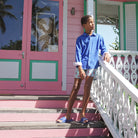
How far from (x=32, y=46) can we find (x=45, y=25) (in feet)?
2.14

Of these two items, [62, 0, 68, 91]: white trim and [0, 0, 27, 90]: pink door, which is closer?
[0, 0, 27, 90]: pink door

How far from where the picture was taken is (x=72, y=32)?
437 centimetres

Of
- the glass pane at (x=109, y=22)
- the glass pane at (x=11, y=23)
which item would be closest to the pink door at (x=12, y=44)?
the glass pane at (x=11, y=23)

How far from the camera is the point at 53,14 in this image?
4348 millimetres

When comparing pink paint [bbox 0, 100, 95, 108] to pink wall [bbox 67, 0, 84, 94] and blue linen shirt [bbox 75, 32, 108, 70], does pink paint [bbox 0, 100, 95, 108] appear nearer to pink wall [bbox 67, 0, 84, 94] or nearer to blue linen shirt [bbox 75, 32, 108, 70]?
blue linen shirt [bbox 75, 32, 108, 70]

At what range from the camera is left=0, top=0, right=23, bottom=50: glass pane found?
4082 mm

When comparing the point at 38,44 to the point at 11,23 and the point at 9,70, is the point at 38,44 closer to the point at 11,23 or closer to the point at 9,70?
the point at 11,23

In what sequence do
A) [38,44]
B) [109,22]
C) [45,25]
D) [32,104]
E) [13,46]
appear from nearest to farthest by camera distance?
[32,104]
[13,46]
[38,44]
[45,25]
[109,22]

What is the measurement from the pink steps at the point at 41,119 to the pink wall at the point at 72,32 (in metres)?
1.23

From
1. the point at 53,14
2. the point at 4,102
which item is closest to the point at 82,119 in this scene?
the point at 4,102

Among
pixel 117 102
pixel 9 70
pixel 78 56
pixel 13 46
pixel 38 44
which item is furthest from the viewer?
pixel 38 44

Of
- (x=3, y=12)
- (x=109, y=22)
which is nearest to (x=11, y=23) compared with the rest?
(x=3, y=12)

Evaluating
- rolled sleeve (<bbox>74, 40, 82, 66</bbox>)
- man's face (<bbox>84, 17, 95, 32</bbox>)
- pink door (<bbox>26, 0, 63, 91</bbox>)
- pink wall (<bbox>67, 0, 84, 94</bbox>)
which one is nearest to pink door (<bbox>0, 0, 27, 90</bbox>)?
pink door (<bbox>26, 0, 63, 91</bbox>)

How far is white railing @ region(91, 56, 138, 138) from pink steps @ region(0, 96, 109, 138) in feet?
0.65
